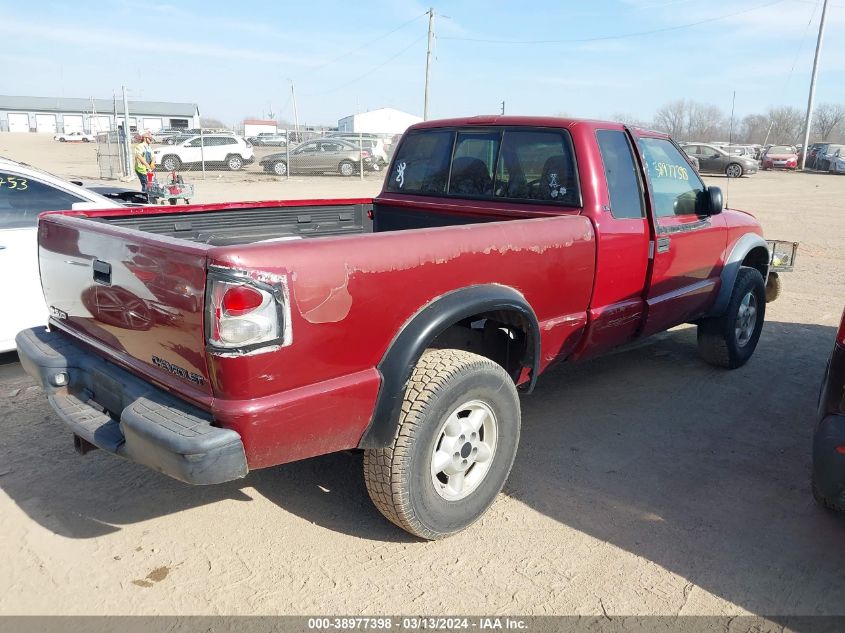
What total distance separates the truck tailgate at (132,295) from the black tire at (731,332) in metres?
4.16

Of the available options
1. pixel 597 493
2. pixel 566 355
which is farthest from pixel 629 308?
pixel 597 493

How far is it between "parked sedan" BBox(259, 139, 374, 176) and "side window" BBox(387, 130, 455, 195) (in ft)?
72.4

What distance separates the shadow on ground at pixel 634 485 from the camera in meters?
3.05

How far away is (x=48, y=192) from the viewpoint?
5.29m

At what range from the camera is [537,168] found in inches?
162

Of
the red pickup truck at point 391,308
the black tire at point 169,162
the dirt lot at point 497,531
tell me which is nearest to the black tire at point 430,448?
the red pickup truck at point 391,308

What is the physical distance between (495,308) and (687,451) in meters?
1.76

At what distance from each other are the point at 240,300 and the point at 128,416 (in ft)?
2.18

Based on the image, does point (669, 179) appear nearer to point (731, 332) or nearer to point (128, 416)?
point (731, 332)

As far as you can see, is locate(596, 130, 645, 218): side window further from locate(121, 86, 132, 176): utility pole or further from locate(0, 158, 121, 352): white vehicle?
locate(121, 86, 132, 176): utility pole

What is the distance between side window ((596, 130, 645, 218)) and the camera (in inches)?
157

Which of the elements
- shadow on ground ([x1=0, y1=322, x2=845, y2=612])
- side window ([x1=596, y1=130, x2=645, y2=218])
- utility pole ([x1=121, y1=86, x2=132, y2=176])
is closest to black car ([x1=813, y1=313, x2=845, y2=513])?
shadow on ground ([x1=0, y1=322, x2=845, y2=612])

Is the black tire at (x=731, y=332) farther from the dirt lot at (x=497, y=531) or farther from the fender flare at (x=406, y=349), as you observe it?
the fender flare at (x=406, y=349)

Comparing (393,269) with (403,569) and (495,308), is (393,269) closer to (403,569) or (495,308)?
(495,308)
